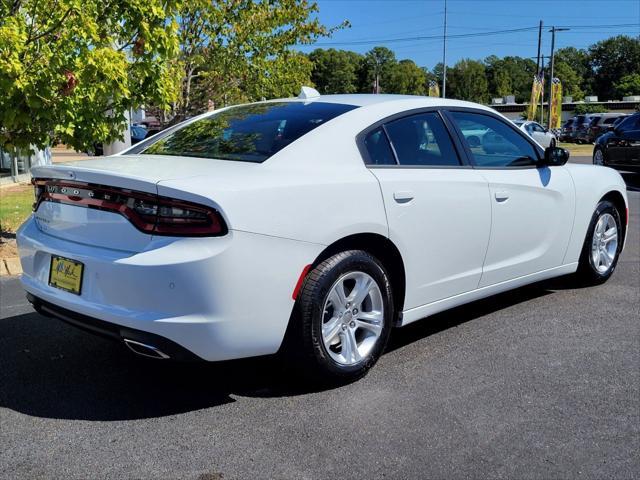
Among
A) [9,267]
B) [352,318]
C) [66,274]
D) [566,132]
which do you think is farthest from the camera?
[566,132]

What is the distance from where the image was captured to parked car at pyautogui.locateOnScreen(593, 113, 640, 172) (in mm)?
14500

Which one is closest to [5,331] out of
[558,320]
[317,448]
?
[317,448]

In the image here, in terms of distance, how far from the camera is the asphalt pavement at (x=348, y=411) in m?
2.88

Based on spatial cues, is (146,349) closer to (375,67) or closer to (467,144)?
(467,144)

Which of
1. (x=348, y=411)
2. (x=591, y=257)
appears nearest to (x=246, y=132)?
(x=348, y=411)

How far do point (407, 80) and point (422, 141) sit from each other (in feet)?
346

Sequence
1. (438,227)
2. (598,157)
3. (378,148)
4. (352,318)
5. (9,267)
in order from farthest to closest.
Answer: (598,157), (9,267), (438,227), (378,148), (352,318)

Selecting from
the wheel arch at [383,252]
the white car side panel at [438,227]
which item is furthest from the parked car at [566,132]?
the wheel arch at [383,252]

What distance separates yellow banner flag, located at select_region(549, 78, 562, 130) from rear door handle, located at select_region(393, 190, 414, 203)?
38146mm

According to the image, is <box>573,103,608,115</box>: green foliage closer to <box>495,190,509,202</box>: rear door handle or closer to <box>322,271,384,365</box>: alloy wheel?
<box>495,190,509,202</box>: rear door handle

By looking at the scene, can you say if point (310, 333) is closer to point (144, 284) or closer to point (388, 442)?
point (388, 442)

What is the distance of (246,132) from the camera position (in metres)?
4.02

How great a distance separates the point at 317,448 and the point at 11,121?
4843 millimetres

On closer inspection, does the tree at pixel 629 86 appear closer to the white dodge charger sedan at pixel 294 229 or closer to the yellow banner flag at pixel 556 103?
the yellow banner flag at pixel 556 103
